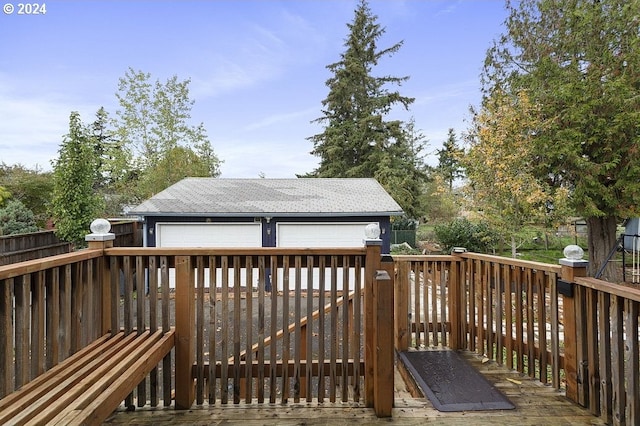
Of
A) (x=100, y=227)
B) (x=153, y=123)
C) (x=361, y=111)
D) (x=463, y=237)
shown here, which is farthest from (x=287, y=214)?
(x=361, y=111)

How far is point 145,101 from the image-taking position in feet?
50.6

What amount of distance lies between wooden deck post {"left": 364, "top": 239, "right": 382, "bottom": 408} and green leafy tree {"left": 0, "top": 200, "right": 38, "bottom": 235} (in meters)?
11.9

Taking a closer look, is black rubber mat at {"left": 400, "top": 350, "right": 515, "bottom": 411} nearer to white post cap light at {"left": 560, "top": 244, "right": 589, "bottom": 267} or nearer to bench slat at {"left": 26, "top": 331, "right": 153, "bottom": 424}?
white post cap light at {"left": 560, "top": 244, "right": 589, "bottom": 267}

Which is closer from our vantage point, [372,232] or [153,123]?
[372,232]

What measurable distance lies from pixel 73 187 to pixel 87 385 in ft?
27.2

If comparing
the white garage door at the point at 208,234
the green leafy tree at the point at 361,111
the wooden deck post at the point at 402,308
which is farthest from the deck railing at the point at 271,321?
the green leafy tree at the point at 361,111

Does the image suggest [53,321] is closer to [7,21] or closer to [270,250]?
[270,250]

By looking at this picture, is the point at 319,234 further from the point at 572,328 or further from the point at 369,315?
the point at 572,328

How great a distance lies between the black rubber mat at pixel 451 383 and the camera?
6.88ft

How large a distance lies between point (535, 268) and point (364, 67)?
61.6 ft

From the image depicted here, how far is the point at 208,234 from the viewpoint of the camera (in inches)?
316

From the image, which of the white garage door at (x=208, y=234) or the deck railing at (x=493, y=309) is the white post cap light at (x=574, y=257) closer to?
the deck railing at (x=493, y=309)

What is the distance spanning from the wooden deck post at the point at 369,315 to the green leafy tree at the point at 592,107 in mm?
7633

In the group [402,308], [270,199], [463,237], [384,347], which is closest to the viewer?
[384,347]
